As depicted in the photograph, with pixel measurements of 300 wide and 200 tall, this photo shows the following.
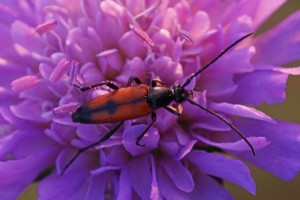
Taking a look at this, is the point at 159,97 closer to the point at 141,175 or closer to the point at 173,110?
the point at 173,110

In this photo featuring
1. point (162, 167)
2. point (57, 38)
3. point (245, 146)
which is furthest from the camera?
point (57, 38)

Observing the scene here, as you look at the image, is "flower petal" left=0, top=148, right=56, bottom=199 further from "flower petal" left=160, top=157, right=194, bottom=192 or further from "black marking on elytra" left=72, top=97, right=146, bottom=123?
"flower petal" left=160, top=157, right=194, bottom=192

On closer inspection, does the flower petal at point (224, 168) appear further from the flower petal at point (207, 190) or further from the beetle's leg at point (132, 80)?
the beetle's leg at point (132, 80)

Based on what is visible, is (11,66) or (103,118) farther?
(11,66)

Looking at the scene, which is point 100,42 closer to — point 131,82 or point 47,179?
point 131,82

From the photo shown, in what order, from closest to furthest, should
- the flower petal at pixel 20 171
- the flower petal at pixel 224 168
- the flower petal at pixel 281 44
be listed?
the flower petal at pixel 224 168 < the flower petal at pixel 20 171 < the flower petal at pixel 281 44

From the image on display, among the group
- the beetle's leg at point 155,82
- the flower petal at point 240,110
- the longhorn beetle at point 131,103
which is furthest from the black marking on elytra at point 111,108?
the flower petal at point 240,110

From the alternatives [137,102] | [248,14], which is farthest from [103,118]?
[248,14]
